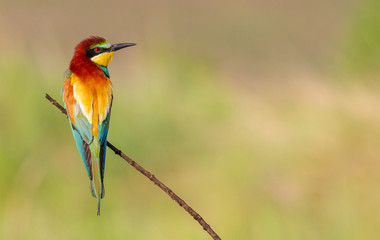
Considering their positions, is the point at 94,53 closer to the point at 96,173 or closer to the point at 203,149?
the point at 96,173

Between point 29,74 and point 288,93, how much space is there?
2780 mm

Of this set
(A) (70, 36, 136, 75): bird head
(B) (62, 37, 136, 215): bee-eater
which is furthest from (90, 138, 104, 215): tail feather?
(A) (70, 36, 136, 75): bird head

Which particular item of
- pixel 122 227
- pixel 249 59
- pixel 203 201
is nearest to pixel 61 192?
pixel 122 227

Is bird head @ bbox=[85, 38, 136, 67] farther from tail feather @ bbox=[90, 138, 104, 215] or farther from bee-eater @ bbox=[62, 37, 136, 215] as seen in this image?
tail feather @ bbox=[90, 138, 104, 215]

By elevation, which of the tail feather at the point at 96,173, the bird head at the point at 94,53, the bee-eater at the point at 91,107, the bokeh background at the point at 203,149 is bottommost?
the bokeh background at the point at 203,149

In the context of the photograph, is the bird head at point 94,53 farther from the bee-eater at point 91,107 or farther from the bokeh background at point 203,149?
the bokeh background at point 203,149

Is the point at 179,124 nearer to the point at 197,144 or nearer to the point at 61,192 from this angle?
the point at 197,144

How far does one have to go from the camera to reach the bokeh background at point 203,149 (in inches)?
185

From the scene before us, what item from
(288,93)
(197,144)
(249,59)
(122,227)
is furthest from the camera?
(249,59)

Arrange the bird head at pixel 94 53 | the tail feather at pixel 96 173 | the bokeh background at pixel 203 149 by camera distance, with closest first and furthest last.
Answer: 1. the tail feather at pixel 96 173
2. the bird head at pixel 94 53
3. the bokeh background at pixel 203 149

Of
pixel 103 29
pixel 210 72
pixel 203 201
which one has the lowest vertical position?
pixel 103 29

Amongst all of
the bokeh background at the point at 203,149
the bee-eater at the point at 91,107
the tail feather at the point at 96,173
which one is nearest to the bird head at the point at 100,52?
the bee-eater at the point at 91,107

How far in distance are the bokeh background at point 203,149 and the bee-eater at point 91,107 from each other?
1576 mm

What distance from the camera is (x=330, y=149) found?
5.93m
